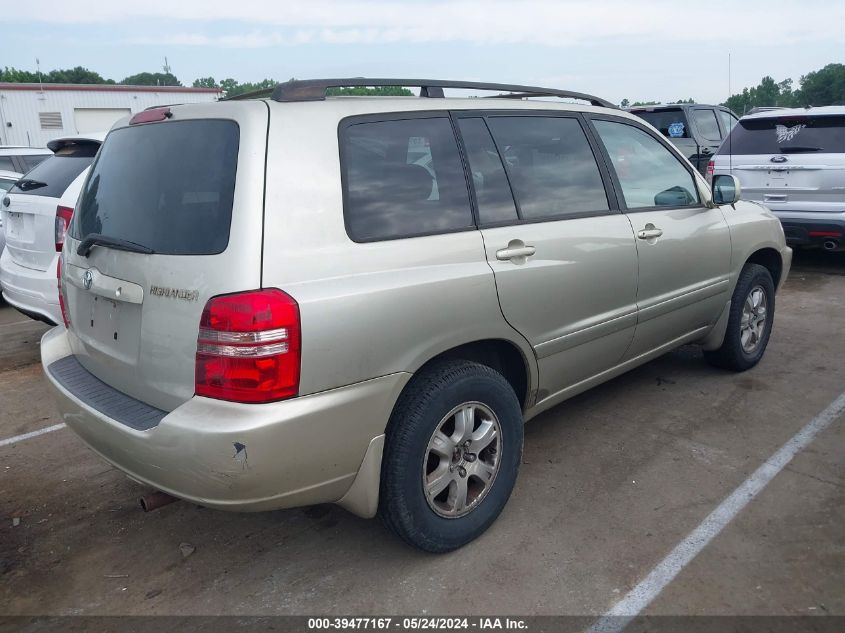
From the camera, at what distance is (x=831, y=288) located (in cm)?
743

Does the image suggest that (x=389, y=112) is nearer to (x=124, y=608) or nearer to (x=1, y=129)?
(x=124, y=608)

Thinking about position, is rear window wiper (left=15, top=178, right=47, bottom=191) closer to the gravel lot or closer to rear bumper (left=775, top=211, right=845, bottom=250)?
the gravel lot

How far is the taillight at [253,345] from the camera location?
7.43 feet

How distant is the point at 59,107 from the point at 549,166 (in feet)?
115

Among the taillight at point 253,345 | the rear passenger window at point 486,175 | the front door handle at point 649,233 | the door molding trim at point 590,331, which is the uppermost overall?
the rear passenger window at point 486,175

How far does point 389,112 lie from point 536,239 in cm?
86

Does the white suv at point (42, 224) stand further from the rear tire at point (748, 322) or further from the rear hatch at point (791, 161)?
the rear hatch at point (791, 161)

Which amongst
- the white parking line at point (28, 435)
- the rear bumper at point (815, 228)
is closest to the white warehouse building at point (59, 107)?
the rear bumper at point (815, 228)

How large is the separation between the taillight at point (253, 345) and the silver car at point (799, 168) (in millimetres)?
6535

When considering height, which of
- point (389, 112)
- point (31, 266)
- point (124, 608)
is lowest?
point (124, 608)

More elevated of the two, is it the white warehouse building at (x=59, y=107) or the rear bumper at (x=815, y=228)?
the white warehouse building at (x=59, y=107)

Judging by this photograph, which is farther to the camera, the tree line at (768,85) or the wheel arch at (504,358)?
the tree line at (768,85)

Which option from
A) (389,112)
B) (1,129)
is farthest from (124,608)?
(1,129)

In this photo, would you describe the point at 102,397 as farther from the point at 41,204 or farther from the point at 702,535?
the point at 41,204
